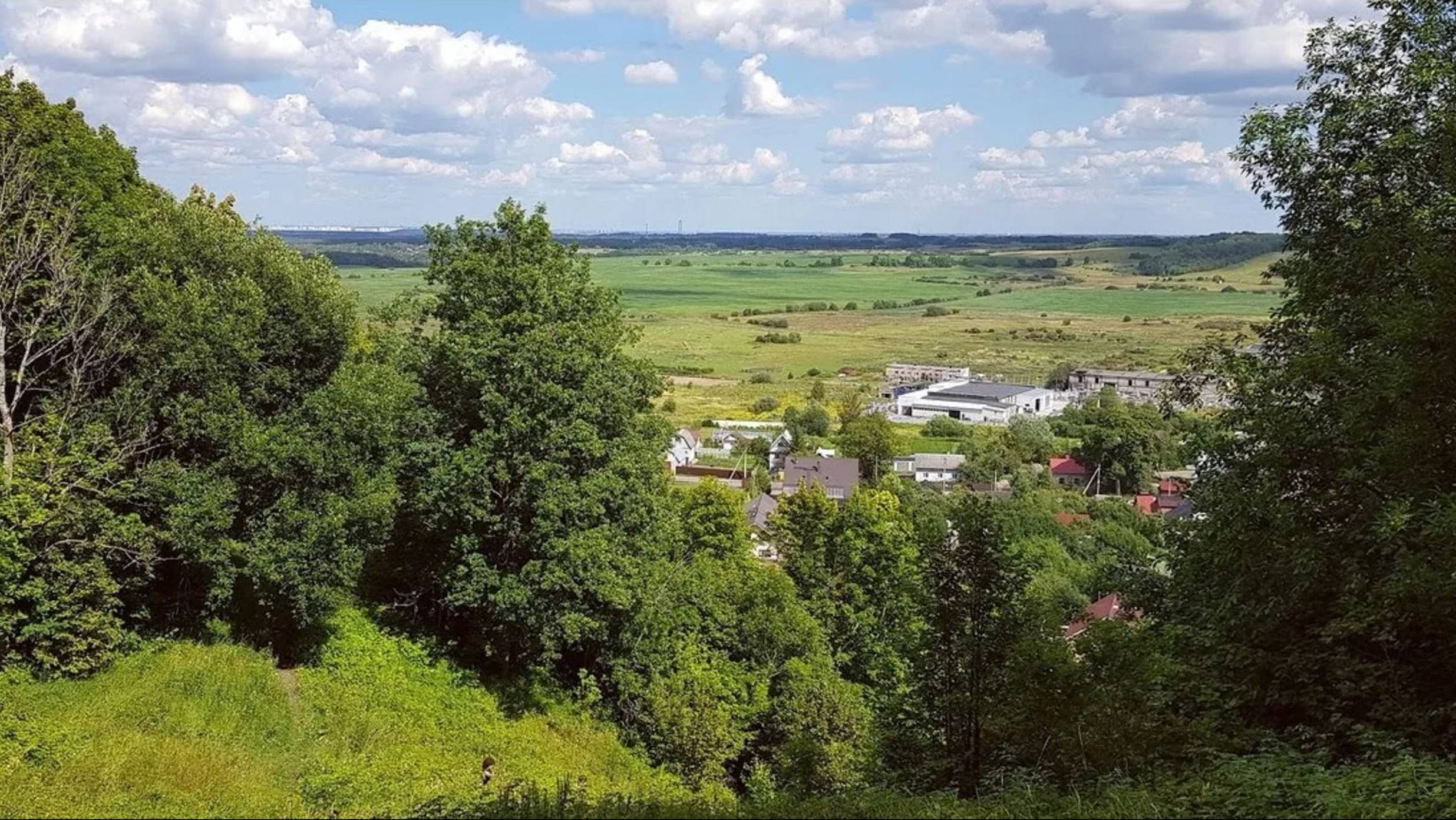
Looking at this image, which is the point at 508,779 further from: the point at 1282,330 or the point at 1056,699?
the point at 1282,330

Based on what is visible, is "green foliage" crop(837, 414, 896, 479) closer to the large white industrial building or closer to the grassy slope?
the large white industrial building

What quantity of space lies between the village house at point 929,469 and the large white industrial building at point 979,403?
74.3ft

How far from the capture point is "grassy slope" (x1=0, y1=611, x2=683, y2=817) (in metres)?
10.2

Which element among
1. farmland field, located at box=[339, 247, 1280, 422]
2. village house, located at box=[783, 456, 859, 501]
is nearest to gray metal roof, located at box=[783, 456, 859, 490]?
village house, located at box=[783, 456, 859, 501]

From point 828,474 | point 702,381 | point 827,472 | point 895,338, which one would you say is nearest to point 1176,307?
point 895,338

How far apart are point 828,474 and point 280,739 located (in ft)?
156

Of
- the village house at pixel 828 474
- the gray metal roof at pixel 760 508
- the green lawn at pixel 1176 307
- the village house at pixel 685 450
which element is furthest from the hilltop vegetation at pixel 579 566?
the green lawn at pixel 1176 307

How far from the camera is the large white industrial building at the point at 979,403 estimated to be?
3831 inches

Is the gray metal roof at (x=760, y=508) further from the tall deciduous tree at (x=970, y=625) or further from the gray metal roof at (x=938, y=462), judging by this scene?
the tall deciduous tree at (x=970, y=625)

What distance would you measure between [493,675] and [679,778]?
3.77m

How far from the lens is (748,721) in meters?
19.1

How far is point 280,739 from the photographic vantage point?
14.3 meters

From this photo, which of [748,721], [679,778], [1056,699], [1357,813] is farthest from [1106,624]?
[748,721]

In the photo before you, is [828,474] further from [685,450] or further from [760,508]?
[685,450]
